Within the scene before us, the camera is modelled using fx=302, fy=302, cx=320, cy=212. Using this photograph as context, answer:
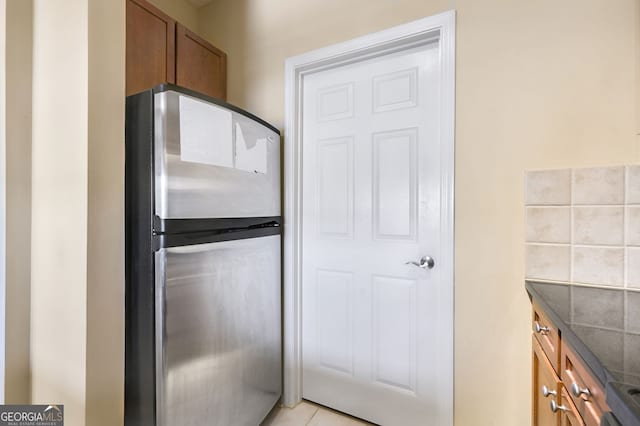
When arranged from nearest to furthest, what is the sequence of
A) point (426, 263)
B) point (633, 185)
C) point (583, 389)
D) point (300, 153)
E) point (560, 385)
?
1. point (583, 389)
2. point (560, 385)
3. point (633, 185)
4. point (426, 263)
5. point (300, 153)

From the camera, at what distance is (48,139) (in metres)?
1.28

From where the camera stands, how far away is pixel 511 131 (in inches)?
54.0

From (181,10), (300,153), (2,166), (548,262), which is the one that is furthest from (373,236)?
(181,10)

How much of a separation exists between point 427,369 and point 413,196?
0.92m

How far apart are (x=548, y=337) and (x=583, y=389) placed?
1.14 feet

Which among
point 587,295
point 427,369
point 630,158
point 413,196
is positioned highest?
point 630,158

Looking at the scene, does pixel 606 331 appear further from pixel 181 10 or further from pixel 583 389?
pixel 181 10

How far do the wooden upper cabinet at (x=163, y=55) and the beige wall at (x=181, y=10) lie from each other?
42cm

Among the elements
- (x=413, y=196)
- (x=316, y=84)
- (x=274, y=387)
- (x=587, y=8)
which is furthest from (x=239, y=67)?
(x=274, y=387)

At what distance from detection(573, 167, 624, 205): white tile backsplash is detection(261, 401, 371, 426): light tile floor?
1.61 metres

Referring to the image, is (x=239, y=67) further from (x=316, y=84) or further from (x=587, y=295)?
(x=587, y=295)

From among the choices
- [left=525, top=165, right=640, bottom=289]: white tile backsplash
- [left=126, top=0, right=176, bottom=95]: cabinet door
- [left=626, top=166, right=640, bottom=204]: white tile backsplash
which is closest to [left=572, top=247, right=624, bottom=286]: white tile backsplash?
[left=525, top=165, right=640, bottom=289]: white tile backsplash

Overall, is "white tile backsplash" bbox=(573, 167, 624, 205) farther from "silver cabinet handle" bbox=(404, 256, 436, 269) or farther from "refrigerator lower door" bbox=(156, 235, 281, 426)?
"refrigerator lower door" bbox=(156, 235, 281, 426)

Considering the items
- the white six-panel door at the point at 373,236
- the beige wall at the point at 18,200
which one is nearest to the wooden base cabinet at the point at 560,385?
the white six-panel door at the point at 373,236
